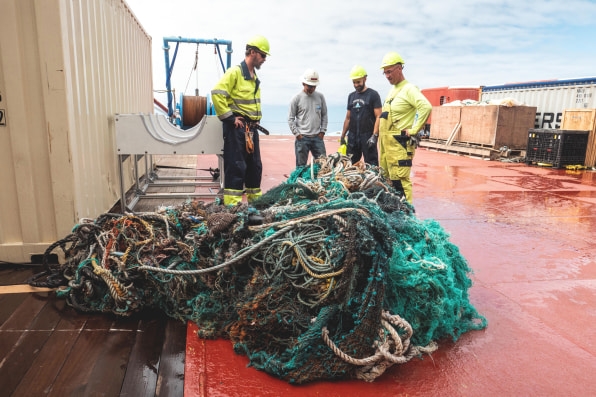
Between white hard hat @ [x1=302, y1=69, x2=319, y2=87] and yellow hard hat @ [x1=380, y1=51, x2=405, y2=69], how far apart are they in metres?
1.37

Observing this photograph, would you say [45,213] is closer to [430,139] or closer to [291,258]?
[291,258]

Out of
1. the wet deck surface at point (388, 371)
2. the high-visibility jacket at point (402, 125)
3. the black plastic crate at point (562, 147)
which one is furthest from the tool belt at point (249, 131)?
the black plastic crate at point (562, 147)

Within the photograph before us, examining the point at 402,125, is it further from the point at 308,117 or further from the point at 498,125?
the point at 498,125

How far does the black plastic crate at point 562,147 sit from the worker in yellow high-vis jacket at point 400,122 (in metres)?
8.99

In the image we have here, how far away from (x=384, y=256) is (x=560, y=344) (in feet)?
4.85

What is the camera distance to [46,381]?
7.44 feet

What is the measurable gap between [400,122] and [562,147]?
30.4 ft

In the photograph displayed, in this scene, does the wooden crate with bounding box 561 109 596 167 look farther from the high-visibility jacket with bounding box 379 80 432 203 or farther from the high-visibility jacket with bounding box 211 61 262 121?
the high-visibility jacket with bounding box 211 61 262 121

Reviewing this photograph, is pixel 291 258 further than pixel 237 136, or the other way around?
pixel 237 136

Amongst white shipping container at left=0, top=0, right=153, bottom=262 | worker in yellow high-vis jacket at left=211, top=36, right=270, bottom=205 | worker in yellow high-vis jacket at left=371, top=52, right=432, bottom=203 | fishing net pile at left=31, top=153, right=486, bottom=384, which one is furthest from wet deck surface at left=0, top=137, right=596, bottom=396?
worker in yellow high-vis jacket at left=211, top=36, right=270, bottom=205

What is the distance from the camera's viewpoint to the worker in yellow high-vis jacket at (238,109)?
521cm

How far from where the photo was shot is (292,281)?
2600mm

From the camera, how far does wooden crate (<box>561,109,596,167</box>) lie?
12.1m

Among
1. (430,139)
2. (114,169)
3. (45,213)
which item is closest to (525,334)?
(45,213)
